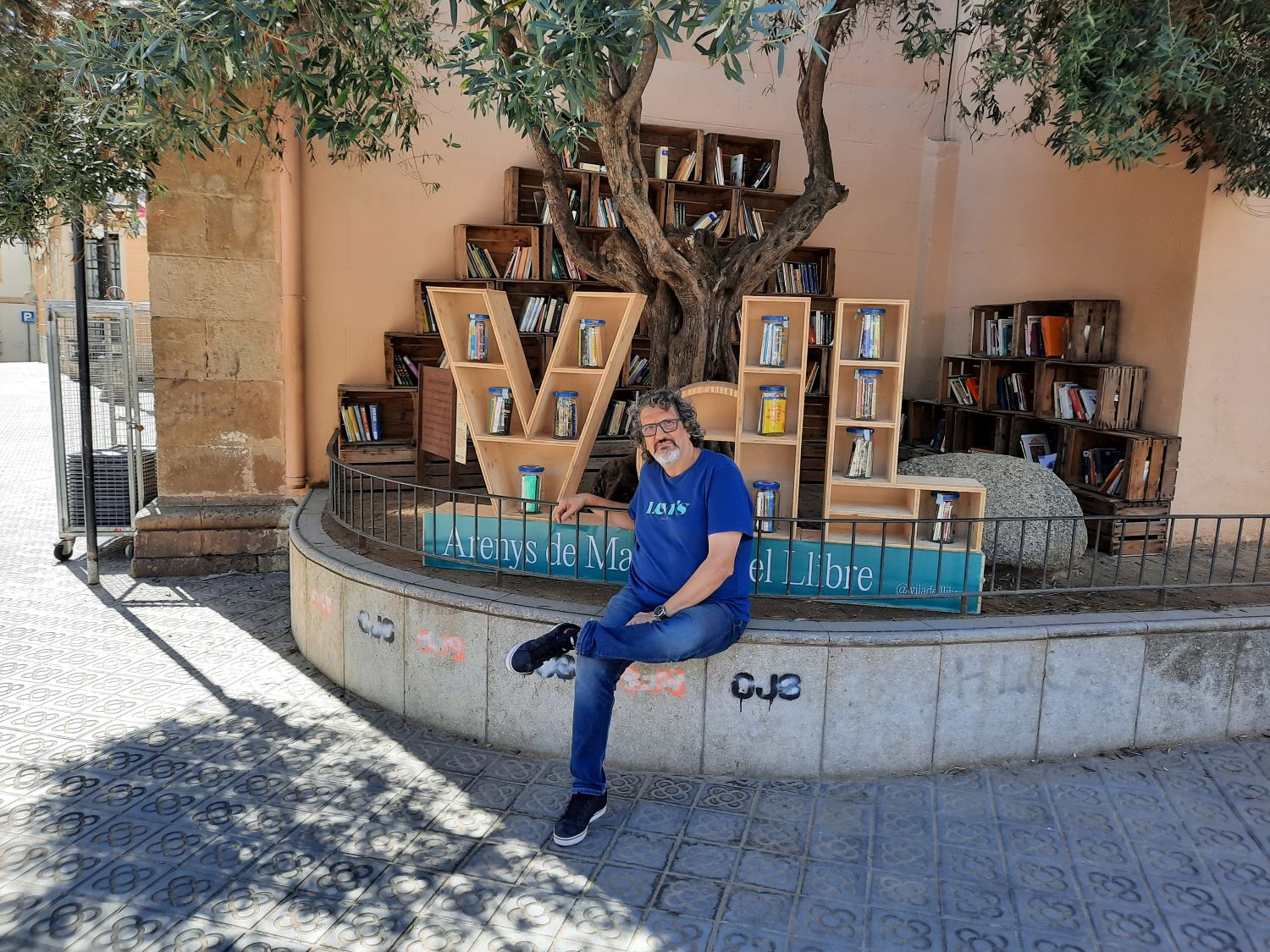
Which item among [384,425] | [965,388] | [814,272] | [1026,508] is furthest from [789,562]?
[814,272]

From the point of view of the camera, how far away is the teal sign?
4.34 metres

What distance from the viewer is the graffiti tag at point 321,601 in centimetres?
496

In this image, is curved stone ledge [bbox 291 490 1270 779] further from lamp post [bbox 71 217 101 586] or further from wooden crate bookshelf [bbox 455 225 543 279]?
wooden crate bookshelf [bbox 455 225 543 279]

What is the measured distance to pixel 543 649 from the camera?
3701 millimetres

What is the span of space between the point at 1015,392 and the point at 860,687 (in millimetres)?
4455

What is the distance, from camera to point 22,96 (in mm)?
5277

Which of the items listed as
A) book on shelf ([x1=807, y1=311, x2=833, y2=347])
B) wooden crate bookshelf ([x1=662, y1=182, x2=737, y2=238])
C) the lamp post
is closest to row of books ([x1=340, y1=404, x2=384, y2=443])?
the lamp post

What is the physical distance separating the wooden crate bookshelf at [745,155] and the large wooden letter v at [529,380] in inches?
138

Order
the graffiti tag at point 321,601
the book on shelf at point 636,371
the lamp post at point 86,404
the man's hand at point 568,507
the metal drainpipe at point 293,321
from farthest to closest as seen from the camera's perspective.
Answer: the book on shelf at point 636,371 < the metal drainpipe at point 293,321 < the lamp post at point 86,404 < the graffiti tag at point 321,601 < the man's hand at point 568,507

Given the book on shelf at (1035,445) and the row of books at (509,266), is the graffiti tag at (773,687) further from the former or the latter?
the row of books at (509,266)

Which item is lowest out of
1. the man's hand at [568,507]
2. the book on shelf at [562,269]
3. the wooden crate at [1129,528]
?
the wooden crate at [1129,528]

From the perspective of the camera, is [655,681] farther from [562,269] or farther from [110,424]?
[110,424]

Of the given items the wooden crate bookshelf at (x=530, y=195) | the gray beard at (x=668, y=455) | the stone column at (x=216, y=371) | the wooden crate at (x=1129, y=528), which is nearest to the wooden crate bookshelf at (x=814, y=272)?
the wooden crate bookshelf at (x=530, y=195)

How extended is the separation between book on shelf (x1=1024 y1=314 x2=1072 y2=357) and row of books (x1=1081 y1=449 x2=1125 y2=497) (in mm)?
901
